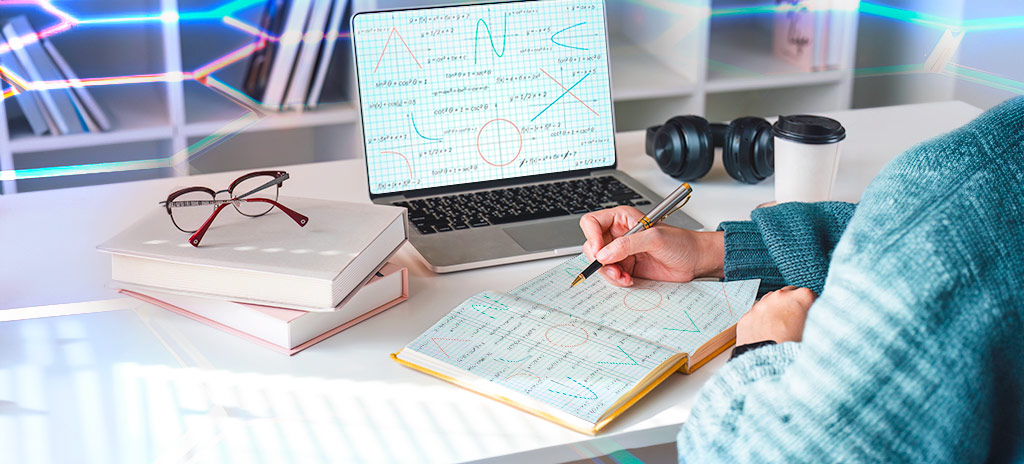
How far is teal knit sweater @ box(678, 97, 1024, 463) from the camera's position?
569mm

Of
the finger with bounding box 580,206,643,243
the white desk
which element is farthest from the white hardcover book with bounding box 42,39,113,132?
the finger with bounding box 580,206,643,243

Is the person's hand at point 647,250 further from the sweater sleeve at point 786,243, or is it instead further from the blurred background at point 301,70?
the blurred background at point 301,70

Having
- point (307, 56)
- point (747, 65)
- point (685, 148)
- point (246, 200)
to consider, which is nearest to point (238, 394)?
point (246, 200)

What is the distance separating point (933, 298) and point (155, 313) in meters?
0.74

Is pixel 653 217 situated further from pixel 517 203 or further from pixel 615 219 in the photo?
pixel 517 203

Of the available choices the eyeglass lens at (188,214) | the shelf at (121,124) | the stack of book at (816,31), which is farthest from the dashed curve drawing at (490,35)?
the stack of book at (816,31)

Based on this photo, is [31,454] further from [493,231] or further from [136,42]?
[136,42]

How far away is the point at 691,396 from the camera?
2.71 feet

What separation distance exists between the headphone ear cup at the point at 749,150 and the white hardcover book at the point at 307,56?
46.7 inches

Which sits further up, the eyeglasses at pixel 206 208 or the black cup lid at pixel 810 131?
the black cup lid at pixel 810 131

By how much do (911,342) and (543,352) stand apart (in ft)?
1.21

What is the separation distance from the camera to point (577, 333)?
899mm

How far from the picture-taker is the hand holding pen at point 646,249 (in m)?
1.02

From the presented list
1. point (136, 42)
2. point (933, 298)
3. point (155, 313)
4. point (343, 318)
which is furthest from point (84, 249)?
point (136, 42)
